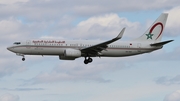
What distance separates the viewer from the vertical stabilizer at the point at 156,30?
10144 centimetres

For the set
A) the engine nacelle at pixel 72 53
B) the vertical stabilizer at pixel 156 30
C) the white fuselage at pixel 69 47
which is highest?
the vertical stabilizer at pixel 156 30

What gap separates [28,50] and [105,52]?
1241cm

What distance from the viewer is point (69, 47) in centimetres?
9394

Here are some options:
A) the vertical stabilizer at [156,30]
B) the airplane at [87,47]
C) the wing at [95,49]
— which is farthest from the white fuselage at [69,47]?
the vertical stabilizer at [156,30]

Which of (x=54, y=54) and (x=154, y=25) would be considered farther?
(x=154, y=25)

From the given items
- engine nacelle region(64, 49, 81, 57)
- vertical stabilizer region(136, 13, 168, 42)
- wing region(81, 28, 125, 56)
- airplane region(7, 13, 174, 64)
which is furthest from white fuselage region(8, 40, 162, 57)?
vertical stabilizer region(136, 13, 168, 42)

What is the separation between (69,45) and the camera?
94.1m

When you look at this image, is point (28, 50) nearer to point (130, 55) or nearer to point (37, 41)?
point (37, 41)

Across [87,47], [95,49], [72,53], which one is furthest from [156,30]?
[72,53]

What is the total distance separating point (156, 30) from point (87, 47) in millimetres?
15862

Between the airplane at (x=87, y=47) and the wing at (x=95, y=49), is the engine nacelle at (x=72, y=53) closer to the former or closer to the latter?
the airplane at (x=87, y=47)

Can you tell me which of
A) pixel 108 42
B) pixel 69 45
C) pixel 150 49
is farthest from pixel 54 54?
pixel 150 49

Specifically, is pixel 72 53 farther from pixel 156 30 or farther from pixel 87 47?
pixel 156 30

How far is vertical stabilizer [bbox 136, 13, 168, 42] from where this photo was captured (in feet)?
333
